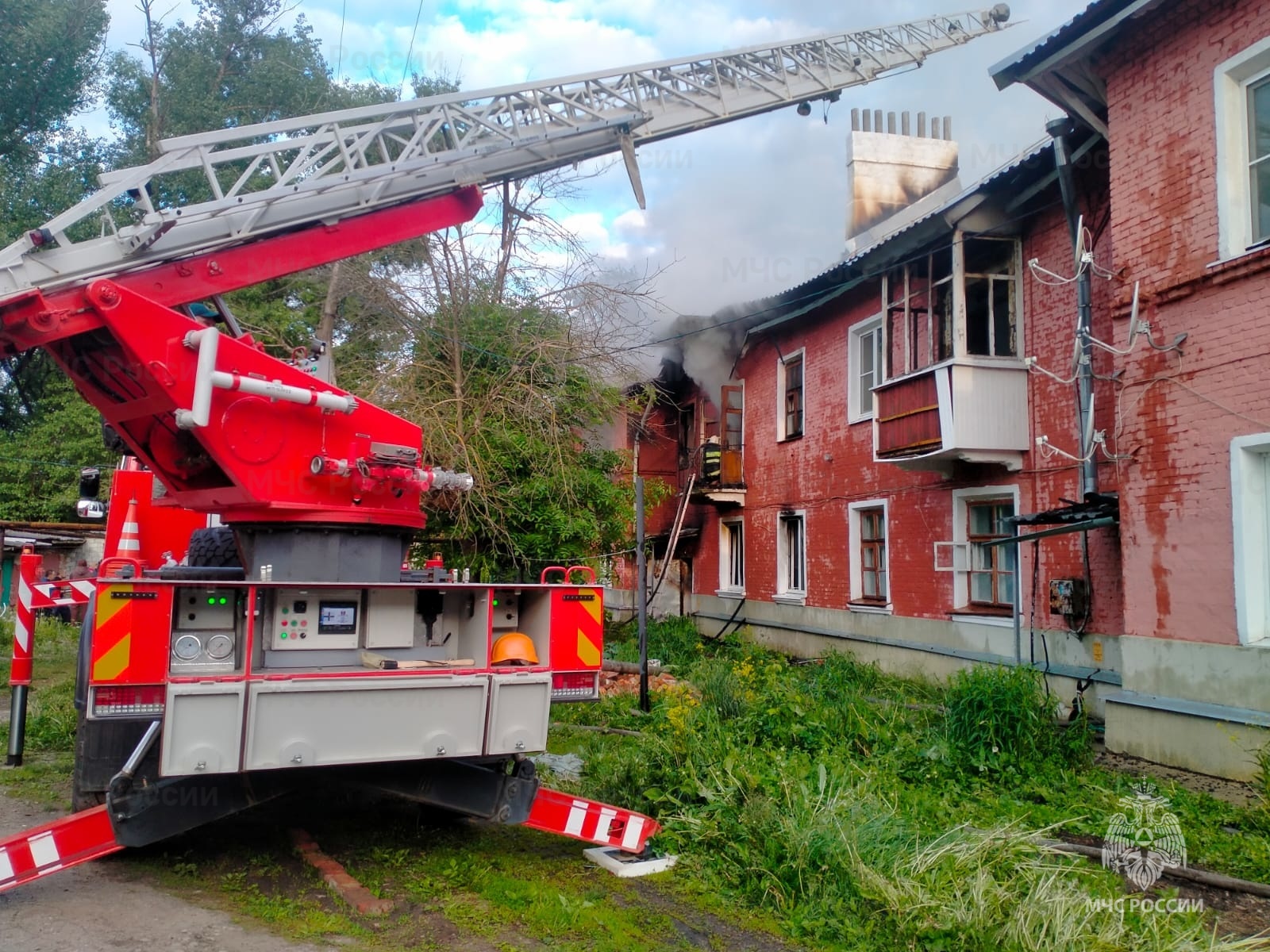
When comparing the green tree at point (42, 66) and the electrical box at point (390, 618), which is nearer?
the electrical box at point (390, 618)

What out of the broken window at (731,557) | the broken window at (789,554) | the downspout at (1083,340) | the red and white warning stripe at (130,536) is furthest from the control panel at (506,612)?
the broken window at (731,557)

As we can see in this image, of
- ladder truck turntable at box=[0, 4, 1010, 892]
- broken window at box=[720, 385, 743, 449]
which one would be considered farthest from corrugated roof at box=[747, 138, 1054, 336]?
ladder truck turntable at box=[0, 4, 1010, 892]

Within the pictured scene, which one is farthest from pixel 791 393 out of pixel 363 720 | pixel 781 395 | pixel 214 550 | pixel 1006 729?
pixel 363 720

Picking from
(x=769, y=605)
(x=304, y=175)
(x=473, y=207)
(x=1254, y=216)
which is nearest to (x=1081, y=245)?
(x=1254, y=216)

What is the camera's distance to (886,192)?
61.4 ft

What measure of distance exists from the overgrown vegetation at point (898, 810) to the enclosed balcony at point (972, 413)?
2972mm

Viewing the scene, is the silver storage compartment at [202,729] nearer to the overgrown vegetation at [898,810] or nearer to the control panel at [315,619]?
the control panel at [315,619]

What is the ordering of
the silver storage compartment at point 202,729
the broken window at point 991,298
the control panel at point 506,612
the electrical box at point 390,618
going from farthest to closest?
the broken window at point 991,298 → the control panel at point 506,612 → the electrical box at point 390,618 → the silver storage compartment at point 202,729

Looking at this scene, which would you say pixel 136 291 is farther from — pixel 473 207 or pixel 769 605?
pixel 769 605

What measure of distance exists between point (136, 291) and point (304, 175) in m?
1.54

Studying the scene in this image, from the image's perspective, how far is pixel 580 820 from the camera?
546 centimetres

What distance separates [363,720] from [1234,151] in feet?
25.0

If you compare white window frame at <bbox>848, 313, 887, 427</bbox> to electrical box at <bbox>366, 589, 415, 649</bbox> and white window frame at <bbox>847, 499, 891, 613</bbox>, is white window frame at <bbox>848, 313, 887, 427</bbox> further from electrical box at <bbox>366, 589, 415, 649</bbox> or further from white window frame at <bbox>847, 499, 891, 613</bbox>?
electrical box at <bbox>366, 589, 415, 649</bbox>

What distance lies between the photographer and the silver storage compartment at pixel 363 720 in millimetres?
4512
